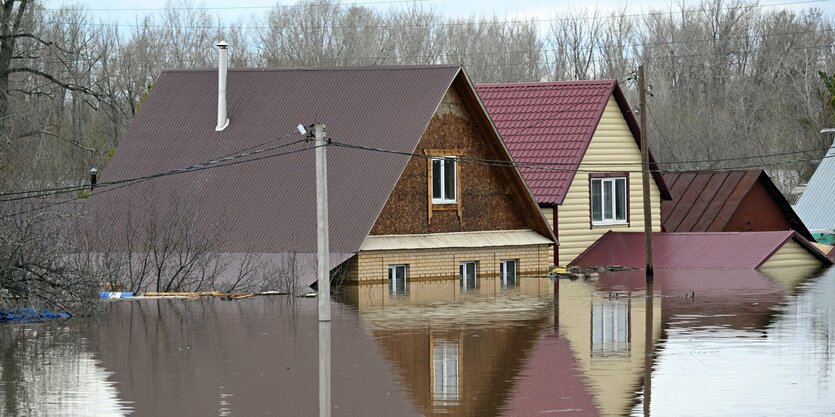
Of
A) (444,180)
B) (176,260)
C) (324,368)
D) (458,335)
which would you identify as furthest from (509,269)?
(324,368)

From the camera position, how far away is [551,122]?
4538 cm

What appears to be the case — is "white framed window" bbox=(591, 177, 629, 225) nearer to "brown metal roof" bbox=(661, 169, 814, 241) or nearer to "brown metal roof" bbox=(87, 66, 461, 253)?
"brown metal roof" bbox=(661, 169, 814, 241)

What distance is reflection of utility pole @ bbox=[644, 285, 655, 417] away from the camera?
727 inches

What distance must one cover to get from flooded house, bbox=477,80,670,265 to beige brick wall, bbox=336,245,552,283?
1.59 meters

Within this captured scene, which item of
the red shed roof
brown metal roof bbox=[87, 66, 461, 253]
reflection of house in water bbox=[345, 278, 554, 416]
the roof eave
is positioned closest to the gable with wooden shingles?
brown metal roof bbox=[87, 66, 461, 253]

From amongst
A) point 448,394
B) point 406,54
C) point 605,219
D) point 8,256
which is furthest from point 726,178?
point 406,54

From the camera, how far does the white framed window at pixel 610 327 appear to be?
941 inches

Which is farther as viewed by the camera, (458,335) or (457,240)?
(457,240)

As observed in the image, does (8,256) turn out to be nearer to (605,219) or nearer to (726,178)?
(605,219)

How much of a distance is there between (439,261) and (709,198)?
45.4ft

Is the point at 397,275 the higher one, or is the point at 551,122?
the point at 551,122

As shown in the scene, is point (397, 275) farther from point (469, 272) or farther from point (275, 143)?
point (275, 143)

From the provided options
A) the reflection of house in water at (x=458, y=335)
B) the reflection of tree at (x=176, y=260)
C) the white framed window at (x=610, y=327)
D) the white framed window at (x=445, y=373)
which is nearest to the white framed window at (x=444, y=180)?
the reflection of house in water at (x=458, y=335)

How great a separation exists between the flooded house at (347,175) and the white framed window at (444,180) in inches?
1.6
